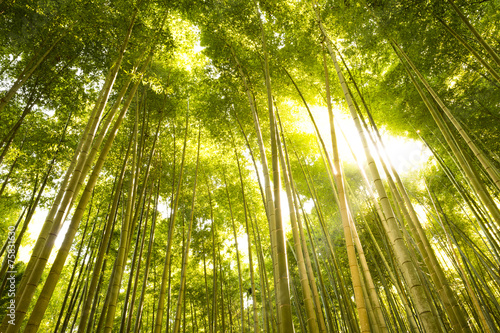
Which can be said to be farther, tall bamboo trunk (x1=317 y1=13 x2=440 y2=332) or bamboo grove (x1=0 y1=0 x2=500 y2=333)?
bamboo grove (x1=0 y1=0 x2=500 y2=333)

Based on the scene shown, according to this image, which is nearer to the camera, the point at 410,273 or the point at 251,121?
the point at 410,273

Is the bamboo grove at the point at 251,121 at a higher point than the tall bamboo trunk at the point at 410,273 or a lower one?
higher

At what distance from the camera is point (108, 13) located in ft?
12.1

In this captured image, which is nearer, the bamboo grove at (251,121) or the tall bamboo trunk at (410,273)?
the tall bamboo trunk at (410,273)

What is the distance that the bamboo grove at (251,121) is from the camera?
2.69 metres

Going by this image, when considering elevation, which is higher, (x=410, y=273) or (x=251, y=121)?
(x=251, y=121)

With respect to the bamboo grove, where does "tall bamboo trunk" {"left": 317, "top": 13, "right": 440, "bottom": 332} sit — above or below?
below

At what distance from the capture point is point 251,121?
5.26 m

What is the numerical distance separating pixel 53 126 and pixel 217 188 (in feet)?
13.0

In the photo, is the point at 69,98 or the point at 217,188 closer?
the point at 69,98

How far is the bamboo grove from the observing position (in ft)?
8.83

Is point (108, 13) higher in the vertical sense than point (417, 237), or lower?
higher

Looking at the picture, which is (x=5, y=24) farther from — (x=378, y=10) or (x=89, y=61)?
(x=378, y=10)

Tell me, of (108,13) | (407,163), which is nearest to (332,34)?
(108,13)
